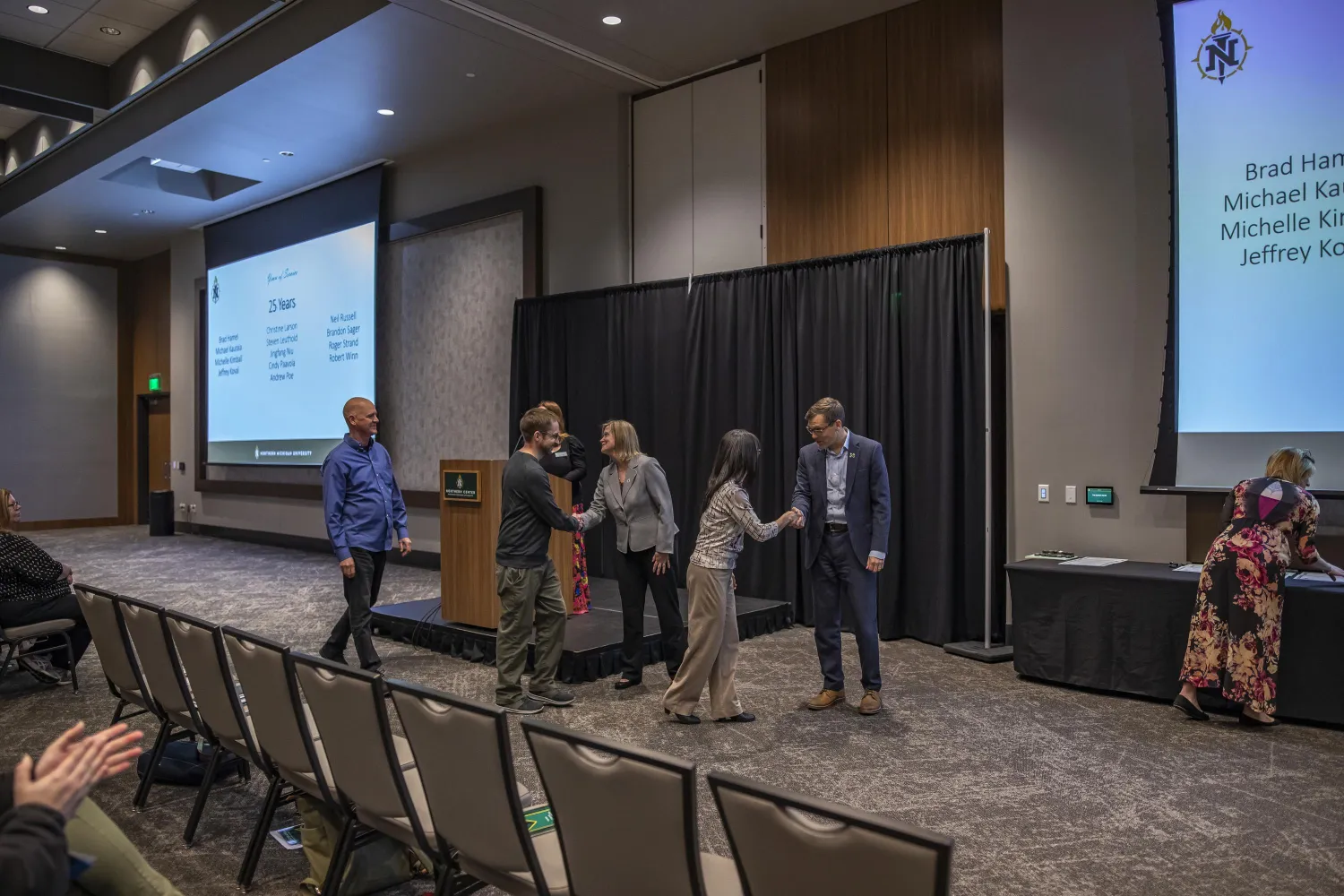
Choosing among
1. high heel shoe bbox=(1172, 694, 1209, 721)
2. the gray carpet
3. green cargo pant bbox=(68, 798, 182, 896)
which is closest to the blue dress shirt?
the gray carpet

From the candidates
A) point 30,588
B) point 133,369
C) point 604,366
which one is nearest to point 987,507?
point 604,366

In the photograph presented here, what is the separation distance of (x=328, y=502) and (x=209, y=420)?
951cm

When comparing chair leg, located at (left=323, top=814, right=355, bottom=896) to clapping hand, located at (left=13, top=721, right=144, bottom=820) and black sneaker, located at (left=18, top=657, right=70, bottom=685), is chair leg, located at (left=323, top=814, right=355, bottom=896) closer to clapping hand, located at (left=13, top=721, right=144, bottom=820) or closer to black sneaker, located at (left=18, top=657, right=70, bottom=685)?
clapping hand, located at (left=13, top=721, right=144, bottom=820)

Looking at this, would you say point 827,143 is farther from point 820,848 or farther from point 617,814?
point 820,848

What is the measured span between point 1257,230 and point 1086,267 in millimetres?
966

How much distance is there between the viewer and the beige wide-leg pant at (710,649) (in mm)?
4160

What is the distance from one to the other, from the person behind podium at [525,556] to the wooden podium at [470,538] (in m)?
1.18

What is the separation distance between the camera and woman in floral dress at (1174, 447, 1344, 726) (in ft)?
13.8

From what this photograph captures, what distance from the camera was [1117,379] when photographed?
550cm

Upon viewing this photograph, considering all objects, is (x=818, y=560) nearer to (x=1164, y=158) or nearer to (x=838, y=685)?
(x=838, y=685)

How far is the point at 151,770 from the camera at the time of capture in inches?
132

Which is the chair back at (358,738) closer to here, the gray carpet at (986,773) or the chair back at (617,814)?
the chair back at (617,814)

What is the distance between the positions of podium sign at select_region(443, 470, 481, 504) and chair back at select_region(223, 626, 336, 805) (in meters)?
3.02

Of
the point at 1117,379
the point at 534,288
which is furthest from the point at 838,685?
the point at 534,288
